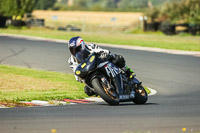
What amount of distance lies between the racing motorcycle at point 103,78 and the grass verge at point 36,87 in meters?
2.09

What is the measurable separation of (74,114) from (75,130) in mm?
1743

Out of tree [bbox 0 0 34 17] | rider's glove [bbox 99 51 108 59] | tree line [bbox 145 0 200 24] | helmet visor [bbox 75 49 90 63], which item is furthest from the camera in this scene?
tree [bbox 0 0 34 17]

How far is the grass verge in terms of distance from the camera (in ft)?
40.7

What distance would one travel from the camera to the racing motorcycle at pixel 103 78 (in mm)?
10125

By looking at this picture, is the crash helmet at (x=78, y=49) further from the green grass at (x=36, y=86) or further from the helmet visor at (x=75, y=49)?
the green grass at (x=36, y=86)

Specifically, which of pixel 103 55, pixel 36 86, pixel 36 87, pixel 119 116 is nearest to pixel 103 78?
pixel 103 55

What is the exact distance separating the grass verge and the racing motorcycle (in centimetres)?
209

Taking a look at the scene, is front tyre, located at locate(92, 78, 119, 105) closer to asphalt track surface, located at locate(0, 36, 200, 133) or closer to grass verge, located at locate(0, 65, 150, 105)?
asphalt track surface, located at locate(0, 36, 200, 133)

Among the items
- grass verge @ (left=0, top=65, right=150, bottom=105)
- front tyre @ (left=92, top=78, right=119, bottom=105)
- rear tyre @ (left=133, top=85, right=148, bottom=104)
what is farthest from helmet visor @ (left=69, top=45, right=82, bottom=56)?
grass verge @ (left=0, top=65, right=150, bottom=105)

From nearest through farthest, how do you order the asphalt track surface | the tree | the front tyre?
1. the asphalt track surface
2. the front tyre
3. the tree

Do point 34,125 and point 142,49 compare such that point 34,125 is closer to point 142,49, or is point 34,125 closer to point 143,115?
point 143,115

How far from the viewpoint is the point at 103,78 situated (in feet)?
33.6

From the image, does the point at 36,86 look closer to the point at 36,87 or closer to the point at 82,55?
the point at 36,87

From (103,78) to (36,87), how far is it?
4.82m
